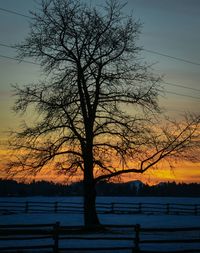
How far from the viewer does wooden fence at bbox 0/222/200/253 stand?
18078 millimetres

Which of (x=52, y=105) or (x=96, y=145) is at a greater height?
(x=52, y=105)

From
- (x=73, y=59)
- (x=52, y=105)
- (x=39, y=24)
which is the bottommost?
(x=52, y=105)

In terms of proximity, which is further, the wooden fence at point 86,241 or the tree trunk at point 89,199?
the tree trunk at point 89,199

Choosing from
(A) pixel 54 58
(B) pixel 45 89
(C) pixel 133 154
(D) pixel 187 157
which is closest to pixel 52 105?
(B) pixel 45 89

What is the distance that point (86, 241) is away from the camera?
2373 centimetres

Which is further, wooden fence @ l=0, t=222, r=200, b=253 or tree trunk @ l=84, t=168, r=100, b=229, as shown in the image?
tree trunk @ l=84, t=168, r=100, b=229

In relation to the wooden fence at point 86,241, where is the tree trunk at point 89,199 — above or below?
above

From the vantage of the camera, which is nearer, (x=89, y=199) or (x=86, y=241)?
(x=86, y=241)

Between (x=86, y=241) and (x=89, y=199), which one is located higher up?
(x=89, y=199)

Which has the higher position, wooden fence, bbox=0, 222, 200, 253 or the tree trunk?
the tree trunk

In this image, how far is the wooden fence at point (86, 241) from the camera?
59.3ft

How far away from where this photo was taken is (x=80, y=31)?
3017 centimetres

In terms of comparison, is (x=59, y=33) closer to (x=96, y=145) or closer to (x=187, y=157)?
(x=96, y=145)

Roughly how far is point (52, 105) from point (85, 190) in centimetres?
582
